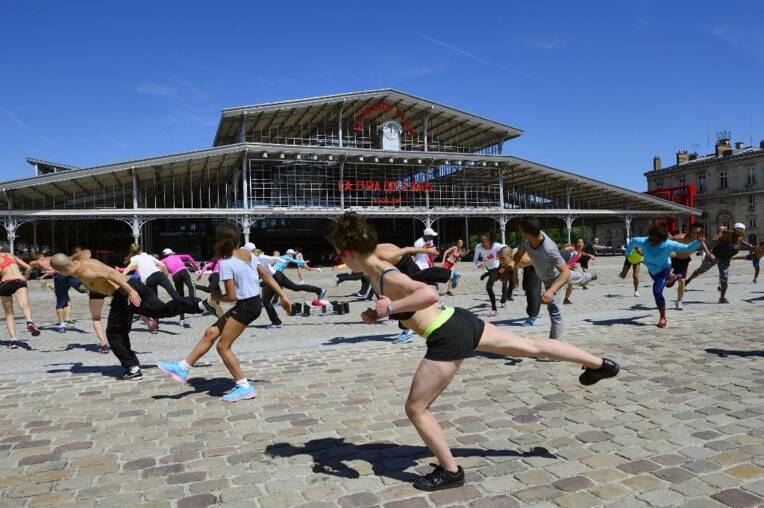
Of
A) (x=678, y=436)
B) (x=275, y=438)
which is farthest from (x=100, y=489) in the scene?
(x=678, y=436)

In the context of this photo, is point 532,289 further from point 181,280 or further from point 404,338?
point 181,280

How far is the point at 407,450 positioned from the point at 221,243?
9.41 feet

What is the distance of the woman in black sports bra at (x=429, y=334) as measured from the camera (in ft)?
10.5

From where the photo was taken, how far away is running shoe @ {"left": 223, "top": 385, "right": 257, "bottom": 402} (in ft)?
17.8

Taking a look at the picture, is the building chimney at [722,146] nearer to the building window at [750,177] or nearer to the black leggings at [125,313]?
the building window at [750,177]

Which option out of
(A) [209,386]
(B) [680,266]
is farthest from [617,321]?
(A) [209,386]

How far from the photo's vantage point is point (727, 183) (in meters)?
68.4

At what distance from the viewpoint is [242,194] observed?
3722cm

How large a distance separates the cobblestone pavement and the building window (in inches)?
2768

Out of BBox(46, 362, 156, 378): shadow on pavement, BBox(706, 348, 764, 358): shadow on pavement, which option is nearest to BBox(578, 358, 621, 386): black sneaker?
BBox(706, 348, 764, 358): shadow on pavement

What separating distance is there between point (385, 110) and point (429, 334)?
41.5 meters

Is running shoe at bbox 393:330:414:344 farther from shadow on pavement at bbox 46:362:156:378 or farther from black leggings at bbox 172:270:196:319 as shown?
black leggings at bbox 172:270:196:319

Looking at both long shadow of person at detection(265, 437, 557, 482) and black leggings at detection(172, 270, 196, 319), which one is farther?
black leggings at detection(172, 270, 196, 319)

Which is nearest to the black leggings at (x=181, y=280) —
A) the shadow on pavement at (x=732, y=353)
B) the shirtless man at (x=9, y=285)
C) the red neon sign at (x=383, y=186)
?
the shirtless man at (x=9, y=285)
